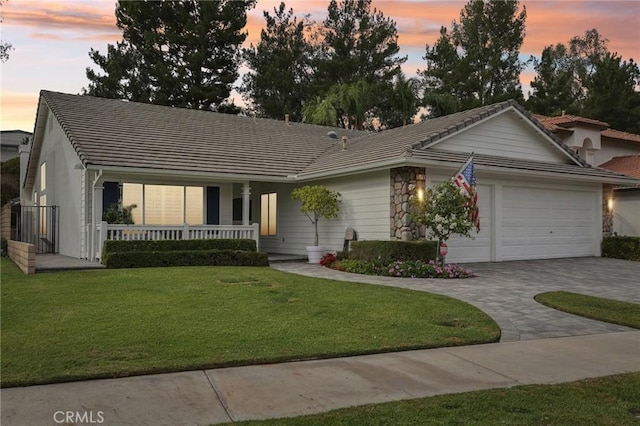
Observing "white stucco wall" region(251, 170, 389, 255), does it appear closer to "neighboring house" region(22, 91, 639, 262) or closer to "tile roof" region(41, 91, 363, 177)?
"neighboring house" region(22, 91, 639, 262)

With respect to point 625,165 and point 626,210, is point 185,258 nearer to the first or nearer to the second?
point 626,210

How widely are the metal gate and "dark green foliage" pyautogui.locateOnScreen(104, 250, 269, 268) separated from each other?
7244 mm

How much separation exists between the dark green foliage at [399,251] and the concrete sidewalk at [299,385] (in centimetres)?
681

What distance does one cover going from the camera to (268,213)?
19.3m

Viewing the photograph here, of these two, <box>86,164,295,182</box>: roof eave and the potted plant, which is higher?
<box>86,164,295,182</box>: roof eave

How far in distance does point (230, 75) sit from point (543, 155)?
918 inches

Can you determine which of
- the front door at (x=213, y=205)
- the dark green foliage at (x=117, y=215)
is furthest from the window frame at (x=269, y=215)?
the dark green foliage at (x=117, y=215)

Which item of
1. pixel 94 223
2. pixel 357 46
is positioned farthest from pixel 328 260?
pixel 357 46

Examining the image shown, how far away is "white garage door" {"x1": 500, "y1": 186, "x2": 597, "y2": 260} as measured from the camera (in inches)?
620

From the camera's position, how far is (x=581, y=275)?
1250 centimetres

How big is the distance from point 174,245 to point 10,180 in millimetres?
23379

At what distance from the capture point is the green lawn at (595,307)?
7.37 m

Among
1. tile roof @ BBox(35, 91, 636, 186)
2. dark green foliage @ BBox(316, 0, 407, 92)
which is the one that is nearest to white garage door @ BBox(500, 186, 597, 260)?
tile roof @ BBox(35, 91, 636, 186)

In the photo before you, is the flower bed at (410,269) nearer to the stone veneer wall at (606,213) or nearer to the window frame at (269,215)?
the window frame at (269,215)
